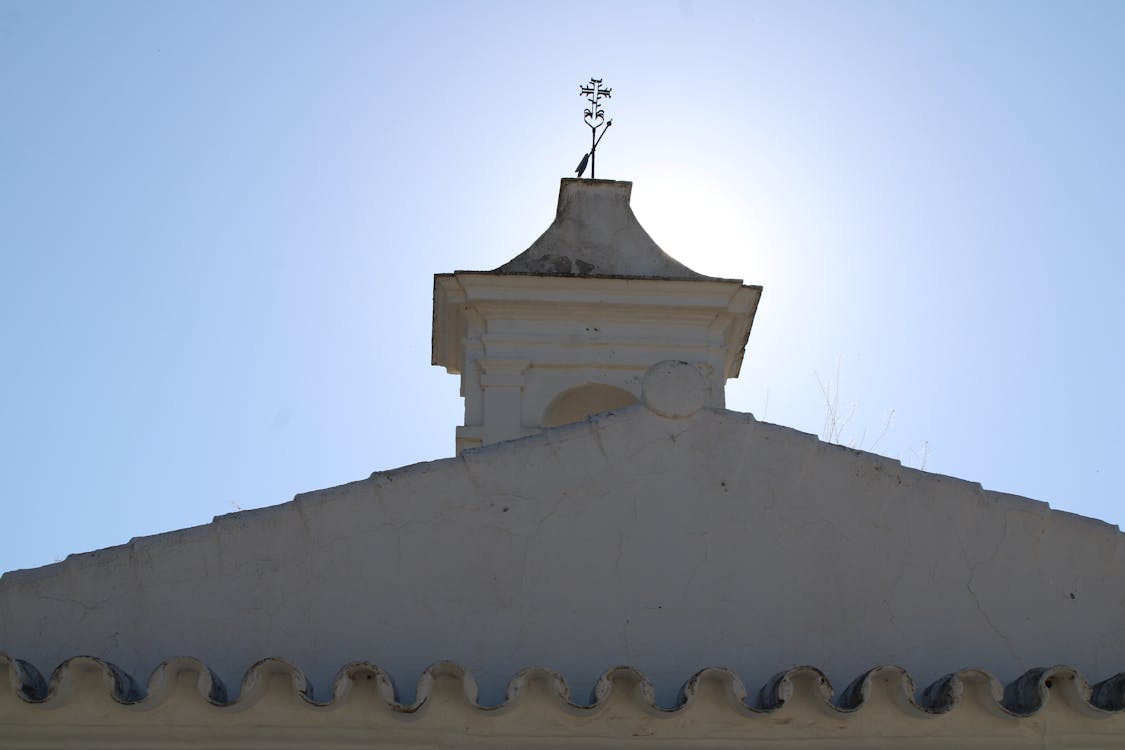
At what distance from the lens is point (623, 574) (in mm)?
7492

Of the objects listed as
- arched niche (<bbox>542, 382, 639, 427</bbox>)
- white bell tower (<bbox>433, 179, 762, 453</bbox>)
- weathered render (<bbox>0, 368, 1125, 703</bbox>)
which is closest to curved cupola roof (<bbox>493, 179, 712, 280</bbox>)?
white bell tower (<bbox>433, 179, 762, 453</bbox>)

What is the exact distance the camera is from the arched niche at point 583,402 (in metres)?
10.9

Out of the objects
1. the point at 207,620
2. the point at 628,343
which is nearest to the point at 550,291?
the point at 628,343

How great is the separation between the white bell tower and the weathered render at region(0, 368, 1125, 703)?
9.88 feet

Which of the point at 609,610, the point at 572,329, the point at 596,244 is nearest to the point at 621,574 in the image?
the point at 609,610

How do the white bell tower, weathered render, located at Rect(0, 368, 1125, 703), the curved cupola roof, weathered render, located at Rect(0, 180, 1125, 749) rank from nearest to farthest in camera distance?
weathered render, located at Rect(0, 180, 1125, 749)
weathered render, located at Rect(0, 368, 1125, 703)
the white bell tower
the curved cupola roof

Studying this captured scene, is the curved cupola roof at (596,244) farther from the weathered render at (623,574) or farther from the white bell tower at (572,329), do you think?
the weathered render at (623,574)

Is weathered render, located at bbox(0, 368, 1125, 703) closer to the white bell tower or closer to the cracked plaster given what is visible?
the cracked plaster

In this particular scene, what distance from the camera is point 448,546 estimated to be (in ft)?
24.6

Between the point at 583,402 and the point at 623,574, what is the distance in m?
3.86

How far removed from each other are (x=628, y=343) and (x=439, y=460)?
3.67 m

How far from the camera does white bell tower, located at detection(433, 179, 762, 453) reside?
10.8 metres

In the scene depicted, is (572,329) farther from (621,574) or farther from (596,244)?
(621,574)

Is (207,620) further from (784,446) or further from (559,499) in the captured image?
(784,446)
